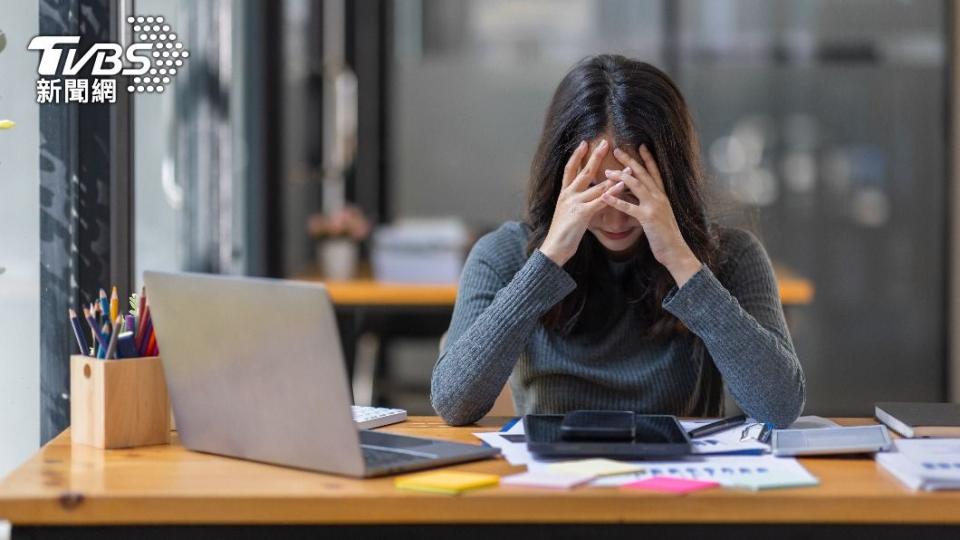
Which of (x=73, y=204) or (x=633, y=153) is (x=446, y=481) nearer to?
(x=633, y=153)

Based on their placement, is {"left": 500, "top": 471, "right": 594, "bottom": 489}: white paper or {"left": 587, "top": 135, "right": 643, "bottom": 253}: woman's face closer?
{"left": 500, "top": 471, "right": 594, "bottom": 489}: white paper

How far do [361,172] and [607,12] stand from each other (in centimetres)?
→ 130

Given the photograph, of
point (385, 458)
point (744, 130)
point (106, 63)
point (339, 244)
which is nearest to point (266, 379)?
point (385, 458)

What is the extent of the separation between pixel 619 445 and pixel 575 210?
474 millimetres

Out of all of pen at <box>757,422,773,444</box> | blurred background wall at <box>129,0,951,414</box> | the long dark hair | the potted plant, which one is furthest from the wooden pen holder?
blurred background wall at <box>129,0,951,414</box>

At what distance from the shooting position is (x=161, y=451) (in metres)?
1.73

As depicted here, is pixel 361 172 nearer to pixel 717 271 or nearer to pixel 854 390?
pixel 854 390

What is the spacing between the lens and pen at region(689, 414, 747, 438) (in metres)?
1.82

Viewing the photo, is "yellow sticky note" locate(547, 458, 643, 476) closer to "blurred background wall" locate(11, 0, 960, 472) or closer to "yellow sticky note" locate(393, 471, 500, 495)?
"yellow sticky note" locate(393, 471, 500, 495)

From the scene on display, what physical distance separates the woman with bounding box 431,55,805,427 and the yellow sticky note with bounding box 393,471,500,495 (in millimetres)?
417

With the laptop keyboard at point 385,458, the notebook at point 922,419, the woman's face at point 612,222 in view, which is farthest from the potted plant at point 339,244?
the laptop keyboard at point 385,458

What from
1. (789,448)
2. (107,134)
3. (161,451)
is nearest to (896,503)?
(789,448)

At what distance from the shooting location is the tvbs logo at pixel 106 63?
213cm

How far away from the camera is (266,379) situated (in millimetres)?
1592
